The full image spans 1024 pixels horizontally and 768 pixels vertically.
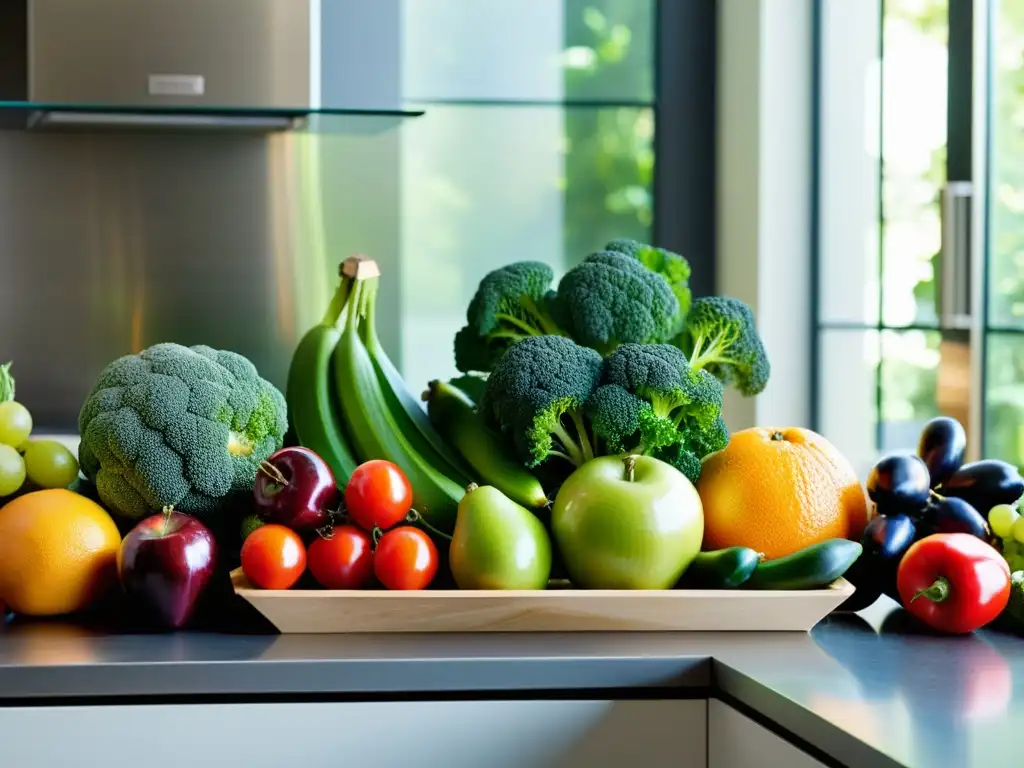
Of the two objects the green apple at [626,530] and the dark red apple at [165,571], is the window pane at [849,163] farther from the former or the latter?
the dark red apple at [165,571]

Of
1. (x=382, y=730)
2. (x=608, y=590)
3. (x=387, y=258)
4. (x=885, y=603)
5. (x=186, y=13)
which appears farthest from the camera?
(x=387, y=258)

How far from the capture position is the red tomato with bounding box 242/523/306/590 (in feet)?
3.27

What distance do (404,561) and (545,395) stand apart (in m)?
0.19

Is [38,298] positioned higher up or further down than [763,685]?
higher up

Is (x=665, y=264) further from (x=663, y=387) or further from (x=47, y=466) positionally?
(x=47, y=466)

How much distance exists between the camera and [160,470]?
1063 millimetres

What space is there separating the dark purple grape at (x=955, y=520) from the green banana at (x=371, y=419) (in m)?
0.41

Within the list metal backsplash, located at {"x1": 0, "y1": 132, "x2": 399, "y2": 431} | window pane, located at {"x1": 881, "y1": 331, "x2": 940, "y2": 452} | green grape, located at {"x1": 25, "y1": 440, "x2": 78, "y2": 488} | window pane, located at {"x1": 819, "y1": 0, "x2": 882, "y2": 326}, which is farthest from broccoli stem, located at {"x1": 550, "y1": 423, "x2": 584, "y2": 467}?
window pane, located at {"x1": 819, "y1": 0, "x2": 882, "y2": 326}

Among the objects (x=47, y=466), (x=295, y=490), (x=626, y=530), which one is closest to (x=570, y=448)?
(x=626, y=530)

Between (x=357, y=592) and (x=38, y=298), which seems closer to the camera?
(x=357, y=592)

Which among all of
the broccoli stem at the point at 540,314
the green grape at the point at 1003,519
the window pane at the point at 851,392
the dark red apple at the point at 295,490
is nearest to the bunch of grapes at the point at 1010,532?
the green grape at the point at 1003,519

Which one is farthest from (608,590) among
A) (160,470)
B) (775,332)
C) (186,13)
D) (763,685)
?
(775,332)

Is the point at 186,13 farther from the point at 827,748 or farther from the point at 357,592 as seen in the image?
the point at 827,748

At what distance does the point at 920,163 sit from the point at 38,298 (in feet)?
6.93
